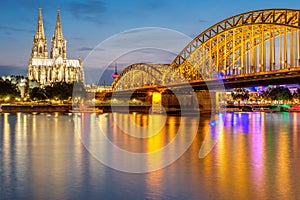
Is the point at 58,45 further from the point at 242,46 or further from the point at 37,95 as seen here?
the point at 242,46

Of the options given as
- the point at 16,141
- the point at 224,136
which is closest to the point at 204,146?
the point at 224,136

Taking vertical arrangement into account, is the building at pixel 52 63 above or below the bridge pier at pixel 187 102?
above

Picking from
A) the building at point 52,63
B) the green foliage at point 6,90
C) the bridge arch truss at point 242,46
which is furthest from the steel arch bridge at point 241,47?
the building at point 52,63

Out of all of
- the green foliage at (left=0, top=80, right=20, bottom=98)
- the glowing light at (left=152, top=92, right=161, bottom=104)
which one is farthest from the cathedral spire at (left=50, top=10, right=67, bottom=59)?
the glowing light at (left=152, top=92, right=161, bottom=104)

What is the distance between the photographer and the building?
180 metres

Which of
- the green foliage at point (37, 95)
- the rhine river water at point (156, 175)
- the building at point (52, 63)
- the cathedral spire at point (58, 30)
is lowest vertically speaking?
the rhine river water at point (156, 175)

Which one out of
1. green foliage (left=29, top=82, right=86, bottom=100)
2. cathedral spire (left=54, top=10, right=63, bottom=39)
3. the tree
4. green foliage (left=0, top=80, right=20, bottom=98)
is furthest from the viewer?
cathedral spire (left=54, top=10, right=63, bottom=39)

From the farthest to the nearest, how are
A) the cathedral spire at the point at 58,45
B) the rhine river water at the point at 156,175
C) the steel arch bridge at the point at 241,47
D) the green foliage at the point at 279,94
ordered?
the cathedral spire at the point at 58,45, the green foliage at the point at 279,94, the steel arch bridge at the point at 241,47, the rhine river water at the point at 156,175

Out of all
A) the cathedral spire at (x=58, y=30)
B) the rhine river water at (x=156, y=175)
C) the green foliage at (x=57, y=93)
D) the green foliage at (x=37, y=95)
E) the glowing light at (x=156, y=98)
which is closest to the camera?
the rhine river water at (x=156, y=175)

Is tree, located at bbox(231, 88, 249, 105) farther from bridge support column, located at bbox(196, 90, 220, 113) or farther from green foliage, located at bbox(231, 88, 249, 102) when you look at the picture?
bridge support column, located at bbox(196, 90, 220, 113)

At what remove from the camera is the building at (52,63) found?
589ft

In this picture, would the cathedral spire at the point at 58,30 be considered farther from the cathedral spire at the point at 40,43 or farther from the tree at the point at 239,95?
the tree at the point at 239,95

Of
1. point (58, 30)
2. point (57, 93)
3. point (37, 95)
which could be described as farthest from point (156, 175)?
point (58, 30)

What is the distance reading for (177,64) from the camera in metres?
81.5
